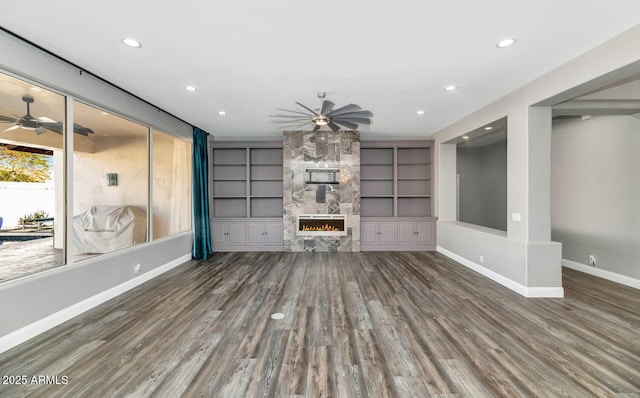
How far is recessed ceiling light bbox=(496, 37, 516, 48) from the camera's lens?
2.53m

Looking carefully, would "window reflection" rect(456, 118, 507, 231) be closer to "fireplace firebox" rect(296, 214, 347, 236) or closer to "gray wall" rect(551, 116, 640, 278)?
"gray wall" rect(551, 116, 640, 278)

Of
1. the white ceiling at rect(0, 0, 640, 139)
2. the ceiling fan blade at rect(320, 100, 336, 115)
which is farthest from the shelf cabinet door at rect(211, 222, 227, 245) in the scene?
the ceiling fan blade at rect(320, 100, 336, 115)

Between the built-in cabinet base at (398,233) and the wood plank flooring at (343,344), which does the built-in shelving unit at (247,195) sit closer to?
the built-in cabinet base at (398,233)

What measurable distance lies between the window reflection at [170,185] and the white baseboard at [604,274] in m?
7.58

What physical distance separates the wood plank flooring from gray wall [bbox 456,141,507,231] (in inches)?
153

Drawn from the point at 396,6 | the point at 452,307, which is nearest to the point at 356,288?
the point at 452,307

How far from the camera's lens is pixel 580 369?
6.92 feet

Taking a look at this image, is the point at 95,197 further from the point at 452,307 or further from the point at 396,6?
the point at 452,307

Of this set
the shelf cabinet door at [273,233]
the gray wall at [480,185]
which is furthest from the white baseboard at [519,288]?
the shelf cabinet door at [273,233]

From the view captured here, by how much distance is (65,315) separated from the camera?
2.95 meters

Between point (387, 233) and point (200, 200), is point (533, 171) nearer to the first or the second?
point (387, 233)

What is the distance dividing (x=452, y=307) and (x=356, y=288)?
1.30 metres

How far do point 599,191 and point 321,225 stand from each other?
5135 mm

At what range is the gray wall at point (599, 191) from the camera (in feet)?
13.3
